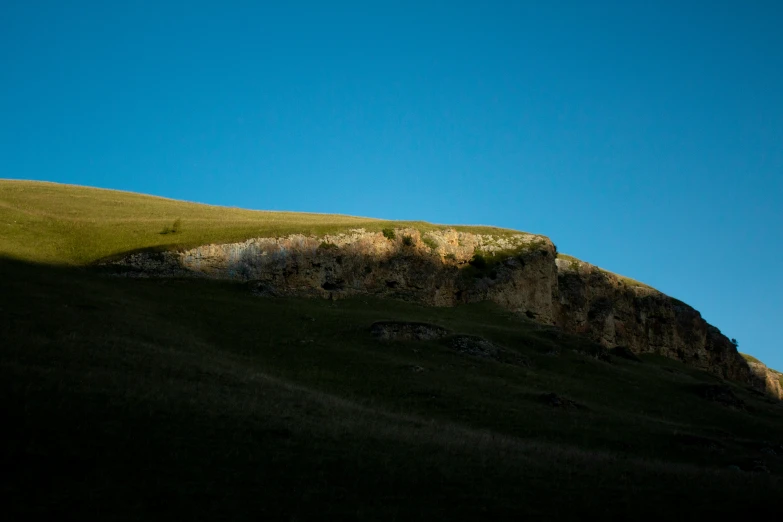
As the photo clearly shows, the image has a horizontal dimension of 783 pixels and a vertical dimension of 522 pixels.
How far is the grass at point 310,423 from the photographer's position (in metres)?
16.6

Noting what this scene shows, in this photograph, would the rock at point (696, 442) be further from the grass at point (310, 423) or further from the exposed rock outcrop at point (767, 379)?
the exposed rock outcrop at point (767, 379)

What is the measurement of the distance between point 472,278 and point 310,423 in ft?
186

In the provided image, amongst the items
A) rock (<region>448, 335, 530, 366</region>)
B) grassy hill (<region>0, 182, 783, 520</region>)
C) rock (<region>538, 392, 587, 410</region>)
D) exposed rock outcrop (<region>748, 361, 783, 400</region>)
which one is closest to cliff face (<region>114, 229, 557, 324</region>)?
grassy hill (<region>0, 182, 783, 520</region>)

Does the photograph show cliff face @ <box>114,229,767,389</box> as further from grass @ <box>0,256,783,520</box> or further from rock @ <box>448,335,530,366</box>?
rock @ <box>448,335,530,366</box>

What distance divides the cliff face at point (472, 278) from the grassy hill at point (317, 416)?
3.74 m

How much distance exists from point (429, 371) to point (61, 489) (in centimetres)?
3111

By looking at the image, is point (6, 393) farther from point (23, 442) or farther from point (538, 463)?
point (538, 463)

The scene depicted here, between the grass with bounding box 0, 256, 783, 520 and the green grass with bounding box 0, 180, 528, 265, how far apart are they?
31.5ft

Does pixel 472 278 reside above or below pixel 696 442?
above

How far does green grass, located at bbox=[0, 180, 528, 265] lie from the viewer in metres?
63.5

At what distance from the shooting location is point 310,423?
24797 mm

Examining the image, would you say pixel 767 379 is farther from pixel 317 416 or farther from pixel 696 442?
pixel 317 416

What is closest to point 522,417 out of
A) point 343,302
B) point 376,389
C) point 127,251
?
point 376,389

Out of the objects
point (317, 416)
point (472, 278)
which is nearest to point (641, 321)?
point (472, 278)
